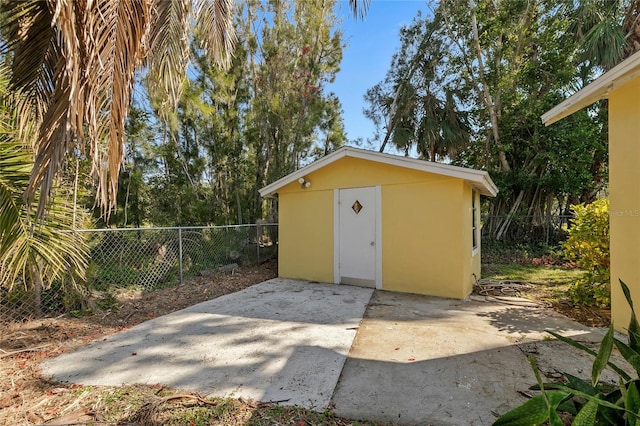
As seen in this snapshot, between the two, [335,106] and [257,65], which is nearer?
[257,65]

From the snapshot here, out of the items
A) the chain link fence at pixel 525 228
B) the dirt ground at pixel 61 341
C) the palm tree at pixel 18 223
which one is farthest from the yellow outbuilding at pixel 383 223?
the palm tree at pixel 18 223

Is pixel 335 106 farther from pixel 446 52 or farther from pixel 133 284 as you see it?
pixel 133 284

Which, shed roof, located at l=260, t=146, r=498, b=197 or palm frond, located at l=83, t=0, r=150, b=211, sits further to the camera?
shed roof, located at l=260, t=146, r=498, b=197

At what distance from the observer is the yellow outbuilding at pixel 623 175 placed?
354 centimetres

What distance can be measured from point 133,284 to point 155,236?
1142 mm

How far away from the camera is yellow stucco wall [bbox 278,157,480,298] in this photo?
Result: 5.50 meters

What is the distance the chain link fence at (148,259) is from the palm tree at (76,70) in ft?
8.83

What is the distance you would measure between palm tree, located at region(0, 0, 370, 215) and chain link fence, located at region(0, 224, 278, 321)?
2692mm

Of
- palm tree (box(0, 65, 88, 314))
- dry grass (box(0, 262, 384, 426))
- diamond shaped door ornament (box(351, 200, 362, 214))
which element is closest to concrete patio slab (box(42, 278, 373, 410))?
dry grass (box(0, 262, 384, 426))

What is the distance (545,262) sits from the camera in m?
9.12

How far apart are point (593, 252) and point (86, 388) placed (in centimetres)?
692

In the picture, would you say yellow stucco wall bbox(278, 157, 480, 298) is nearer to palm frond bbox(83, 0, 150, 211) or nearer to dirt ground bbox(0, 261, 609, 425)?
dirt ground bbox(0, 261, 609, 425)

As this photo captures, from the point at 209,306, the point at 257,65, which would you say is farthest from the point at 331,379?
the point at 257,65

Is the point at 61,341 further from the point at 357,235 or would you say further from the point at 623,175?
the point at 623,175
